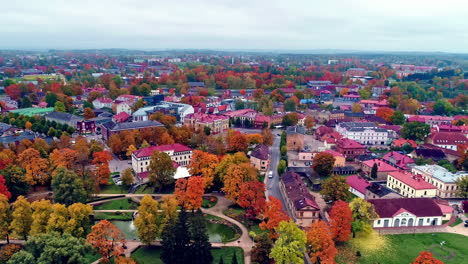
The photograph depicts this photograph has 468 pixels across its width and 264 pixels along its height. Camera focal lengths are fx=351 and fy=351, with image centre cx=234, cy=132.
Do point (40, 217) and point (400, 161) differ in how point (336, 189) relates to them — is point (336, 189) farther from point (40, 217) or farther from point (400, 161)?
point (40, 217)

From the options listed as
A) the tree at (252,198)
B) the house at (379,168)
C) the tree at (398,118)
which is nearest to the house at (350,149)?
the house at (379,168)

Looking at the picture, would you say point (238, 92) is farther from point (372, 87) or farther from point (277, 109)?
point (372, 87)

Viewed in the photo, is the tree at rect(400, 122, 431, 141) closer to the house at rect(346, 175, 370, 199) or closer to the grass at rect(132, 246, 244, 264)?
the house at rect(346, 175, 370, 199)

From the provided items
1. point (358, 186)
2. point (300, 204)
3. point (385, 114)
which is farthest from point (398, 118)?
point (300, 204)

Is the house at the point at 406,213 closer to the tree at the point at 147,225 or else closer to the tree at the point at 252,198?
the tree at the point at 252,198

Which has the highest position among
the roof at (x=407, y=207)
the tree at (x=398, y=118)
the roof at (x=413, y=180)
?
the tree at (x=398, y=118)

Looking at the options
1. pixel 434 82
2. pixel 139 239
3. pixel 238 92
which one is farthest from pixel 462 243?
pixel 434 82
